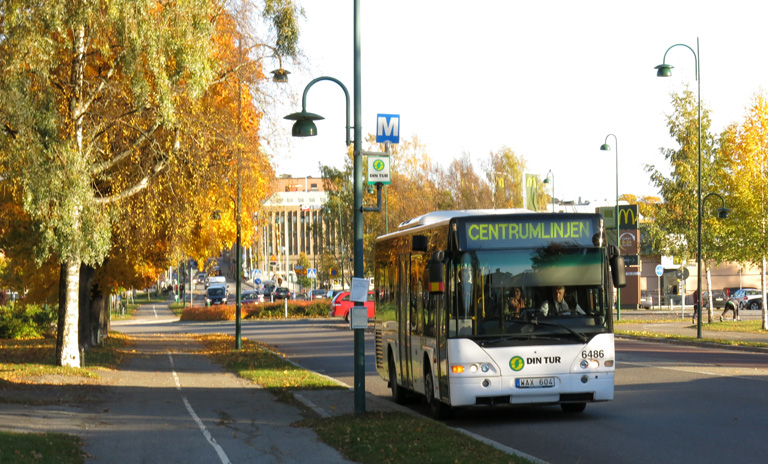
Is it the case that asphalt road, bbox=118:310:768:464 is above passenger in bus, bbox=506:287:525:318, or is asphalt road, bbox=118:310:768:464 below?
below

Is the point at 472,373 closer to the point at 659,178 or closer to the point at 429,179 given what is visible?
the point at 659,178

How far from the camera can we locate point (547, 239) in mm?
13875

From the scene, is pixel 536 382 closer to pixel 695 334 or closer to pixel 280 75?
pixel 280 75

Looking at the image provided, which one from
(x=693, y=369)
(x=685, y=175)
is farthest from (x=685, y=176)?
(x=693, y=369)

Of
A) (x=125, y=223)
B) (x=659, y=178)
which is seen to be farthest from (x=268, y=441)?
(x=659, y=178)

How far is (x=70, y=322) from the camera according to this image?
24.0m

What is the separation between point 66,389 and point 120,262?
47.8 feet

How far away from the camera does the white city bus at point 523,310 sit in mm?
13398

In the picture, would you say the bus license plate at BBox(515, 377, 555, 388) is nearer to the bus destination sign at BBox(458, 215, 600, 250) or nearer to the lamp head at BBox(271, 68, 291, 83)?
the bus destination sign at BBox(458, 215, 600, 250)

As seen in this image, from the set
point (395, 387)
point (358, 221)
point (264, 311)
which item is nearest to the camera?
point (358, 221)

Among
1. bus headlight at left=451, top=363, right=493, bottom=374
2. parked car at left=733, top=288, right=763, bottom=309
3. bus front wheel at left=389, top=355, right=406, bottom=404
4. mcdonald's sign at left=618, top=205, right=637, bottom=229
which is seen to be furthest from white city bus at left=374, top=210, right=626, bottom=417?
parked car at left=733, top=288, right=763, bottom=309

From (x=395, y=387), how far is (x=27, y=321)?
33.7 metres

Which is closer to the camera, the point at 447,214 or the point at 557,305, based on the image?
the point at 557,305

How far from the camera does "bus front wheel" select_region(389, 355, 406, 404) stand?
17078 mm
